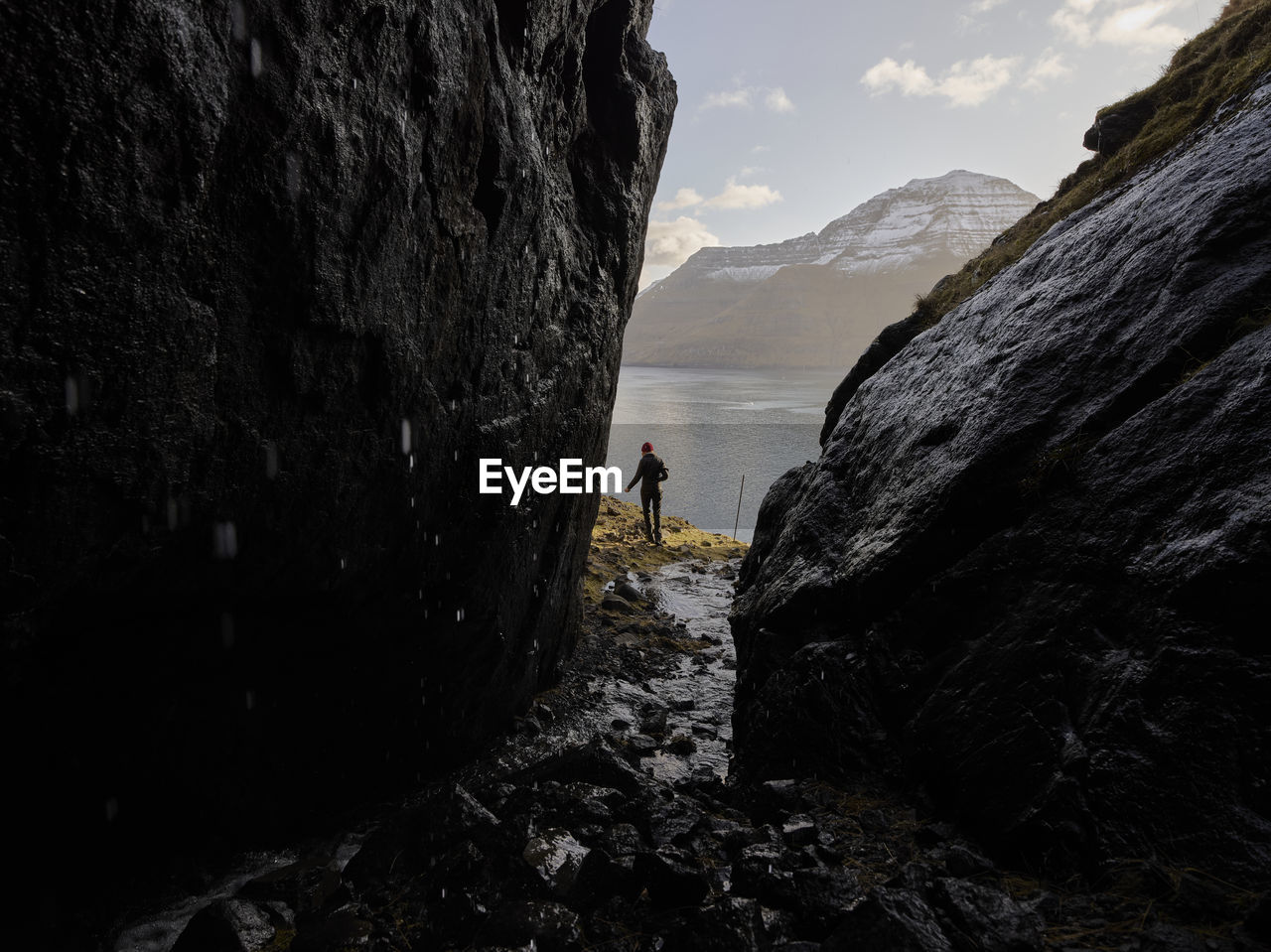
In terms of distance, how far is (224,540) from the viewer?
4.61 m

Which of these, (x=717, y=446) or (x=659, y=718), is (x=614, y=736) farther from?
(x=717, y=446)

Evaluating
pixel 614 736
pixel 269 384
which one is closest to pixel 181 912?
pixel 269 384

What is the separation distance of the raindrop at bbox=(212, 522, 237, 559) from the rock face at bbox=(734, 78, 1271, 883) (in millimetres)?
4918

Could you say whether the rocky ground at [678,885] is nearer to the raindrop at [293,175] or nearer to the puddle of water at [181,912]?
the puddle of water at [181,912]

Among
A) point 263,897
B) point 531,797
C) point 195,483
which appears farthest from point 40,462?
point 531,797

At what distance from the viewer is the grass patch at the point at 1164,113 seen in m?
8.05

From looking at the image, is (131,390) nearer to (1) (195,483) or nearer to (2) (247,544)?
(1) (195,483)

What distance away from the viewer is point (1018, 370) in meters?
5.88

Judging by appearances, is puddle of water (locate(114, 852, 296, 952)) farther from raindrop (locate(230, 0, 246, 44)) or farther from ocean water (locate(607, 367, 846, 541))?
ocean water (locate(607, 367, 846, 541))

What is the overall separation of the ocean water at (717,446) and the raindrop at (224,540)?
2246 cm

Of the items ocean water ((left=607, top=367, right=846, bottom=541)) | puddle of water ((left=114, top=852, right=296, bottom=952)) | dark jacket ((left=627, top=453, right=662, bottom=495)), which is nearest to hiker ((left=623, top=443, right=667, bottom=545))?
dark jacket ((left=627, top=453, right=662, bottom=495))

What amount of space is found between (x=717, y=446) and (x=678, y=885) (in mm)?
47022

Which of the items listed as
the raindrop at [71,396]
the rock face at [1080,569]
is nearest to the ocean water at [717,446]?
the rock face at [1080,569]

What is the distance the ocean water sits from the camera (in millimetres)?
37062
